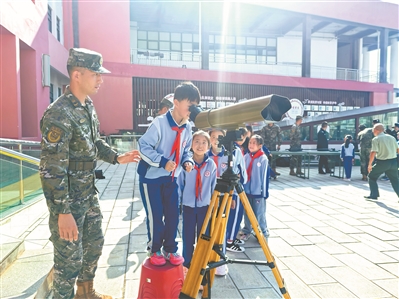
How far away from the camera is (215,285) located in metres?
2.72

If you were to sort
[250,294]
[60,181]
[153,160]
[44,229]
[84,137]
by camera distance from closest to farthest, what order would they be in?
[60,181], [84,137], [153,160], [250,294], [44,229]

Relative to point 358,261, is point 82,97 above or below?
above

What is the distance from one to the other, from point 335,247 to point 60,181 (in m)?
3.28

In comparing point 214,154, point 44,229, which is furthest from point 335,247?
point 44,229

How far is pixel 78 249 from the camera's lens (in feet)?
6.69

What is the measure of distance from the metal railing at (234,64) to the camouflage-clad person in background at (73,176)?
15.2 m

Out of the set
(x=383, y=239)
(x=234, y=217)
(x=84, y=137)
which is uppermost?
(x=84, y=137)

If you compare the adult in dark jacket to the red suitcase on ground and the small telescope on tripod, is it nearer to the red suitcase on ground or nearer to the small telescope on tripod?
the small telescope on tripod

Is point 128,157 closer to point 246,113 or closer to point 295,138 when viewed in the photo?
point 246,113

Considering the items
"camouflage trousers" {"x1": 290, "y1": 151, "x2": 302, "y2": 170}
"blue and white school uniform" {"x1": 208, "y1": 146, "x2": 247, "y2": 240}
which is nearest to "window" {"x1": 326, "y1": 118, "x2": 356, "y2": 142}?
"camouflage trousers" {"x1": 290, "y1": 151, "x2": 302, "y2": 170}

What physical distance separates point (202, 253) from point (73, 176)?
1.04 metres

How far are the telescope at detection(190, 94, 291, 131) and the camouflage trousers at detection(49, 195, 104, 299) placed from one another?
1036mm

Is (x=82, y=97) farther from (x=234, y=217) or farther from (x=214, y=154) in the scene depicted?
(x=234, y=217)

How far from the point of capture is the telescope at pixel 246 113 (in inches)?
65.7
